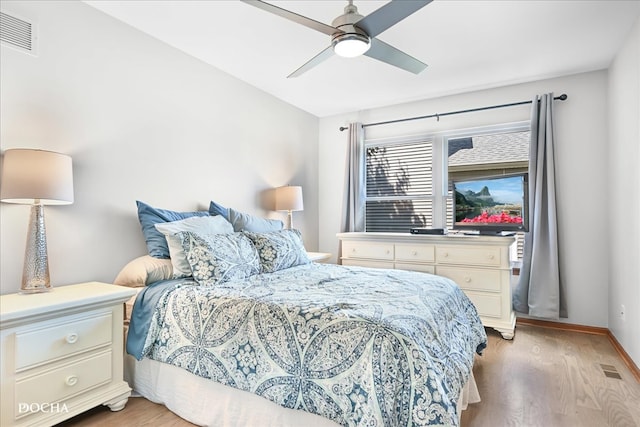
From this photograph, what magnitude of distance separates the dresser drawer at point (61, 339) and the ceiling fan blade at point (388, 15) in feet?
6.92

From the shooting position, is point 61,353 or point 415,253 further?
point 415,253

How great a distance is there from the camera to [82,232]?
2.27 metres

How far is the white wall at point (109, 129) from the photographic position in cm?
204

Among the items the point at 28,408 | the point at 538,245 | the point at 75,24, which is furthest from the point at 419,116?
the point at 28,408

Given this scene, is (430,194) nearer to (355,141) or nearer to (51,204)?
(355,141)

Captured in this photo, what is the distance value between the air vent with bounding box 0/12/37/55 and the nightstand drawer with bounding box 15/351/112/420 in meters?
1.79

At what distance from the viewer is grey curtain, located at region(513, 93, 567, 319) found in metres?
3.34

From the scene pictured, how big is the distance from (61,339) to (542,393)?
8.97ft

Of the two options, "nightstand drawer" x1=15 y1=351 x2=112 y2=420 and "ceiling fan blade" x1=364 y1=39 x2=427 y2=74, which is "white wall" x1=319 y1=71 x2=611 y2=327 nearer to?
"ceiling fan blade" x1=364 y1=39 x2=427 y2=74

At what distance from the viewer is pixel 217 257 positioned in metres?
2.19

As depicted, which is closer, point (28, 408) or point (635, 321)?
point (28, 408)

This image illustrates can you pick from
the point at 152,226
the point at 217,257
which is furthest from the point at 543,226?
the point at 152,226

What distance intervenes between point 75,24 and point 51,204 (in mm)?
1177

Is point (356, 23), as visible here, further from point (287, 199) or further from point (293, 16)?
point (287, 199)
